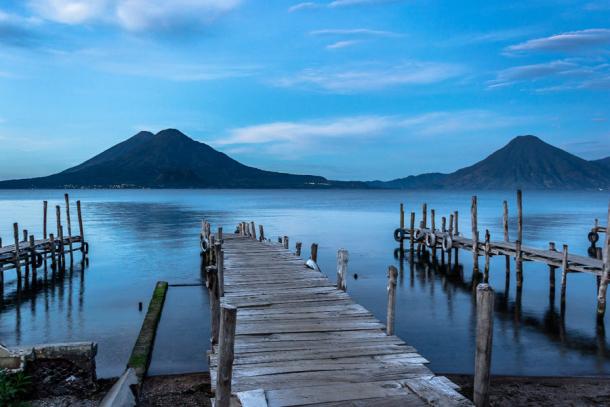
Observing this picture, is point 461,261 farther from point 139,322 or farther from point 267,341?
point 267,341

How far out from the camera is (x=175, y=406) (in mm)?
10188

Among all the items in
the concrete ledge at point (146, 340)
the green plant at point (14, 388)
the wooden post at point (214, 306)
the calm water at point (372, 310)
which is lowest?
the calm water at point (372, 310)

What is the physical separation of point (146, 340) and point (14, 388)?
5.23 meters

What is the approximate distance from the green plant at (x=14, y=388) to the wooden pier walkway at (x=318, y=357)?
3.78 m

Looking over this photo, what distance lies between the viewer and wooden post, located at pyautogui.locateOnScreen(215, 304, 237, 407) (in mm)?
6308

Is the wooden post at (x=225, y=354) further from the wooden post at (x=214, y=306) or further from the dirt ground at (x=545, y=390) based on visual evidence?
the dirt ground at (x=545, y=390)

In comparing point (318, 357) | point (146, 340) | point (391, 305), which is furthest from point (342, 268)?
point (146, 340)

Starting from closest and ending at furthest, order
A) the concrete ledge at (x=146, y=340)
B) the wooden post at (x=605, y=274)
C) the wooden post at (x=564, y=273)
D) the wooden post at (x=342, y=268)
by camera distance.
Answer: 1. the concrete ledge at (x=146, y=340)
2. the wooden post at (x=342, y=268)
3. the wooden post at (x=605, y=274)
4. the wooden post at (x=564, y=273)

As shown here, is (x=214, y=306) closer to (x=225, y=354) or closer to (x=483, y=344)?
(x=225, y=354)

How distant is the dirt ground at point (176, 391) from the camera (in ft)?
33.9

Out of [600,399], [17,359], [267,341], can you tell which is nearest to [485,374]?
[267,341]

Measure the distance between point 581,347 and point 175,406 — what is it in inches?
489

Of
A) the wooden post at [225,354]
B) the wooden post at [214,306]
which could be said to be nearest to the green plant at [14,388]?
the wooden post at [214,306]

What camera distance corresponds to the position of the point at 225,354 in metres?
6.34
